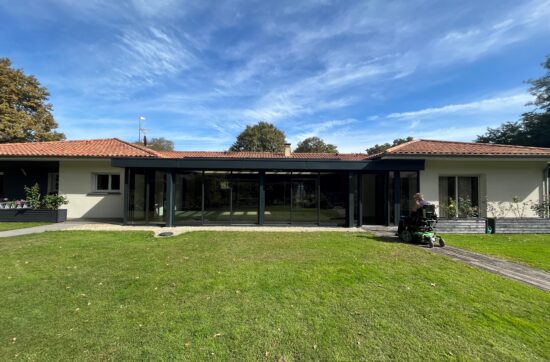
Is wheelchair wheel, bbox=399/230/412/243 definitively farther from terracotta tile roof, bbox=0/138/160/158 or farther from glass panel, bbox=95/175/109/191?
glass panel, bbox=95/175/109/191

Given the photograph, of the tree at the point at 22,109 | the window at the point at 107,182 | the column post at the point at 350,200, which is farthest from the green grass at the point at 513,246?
the tree at the point at 22,109

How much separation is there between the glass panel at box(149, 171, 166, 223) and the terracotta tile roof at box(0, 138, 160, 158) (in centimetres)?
232

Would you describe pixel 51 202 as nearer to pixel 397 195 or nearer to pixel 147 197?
pixel 147 197

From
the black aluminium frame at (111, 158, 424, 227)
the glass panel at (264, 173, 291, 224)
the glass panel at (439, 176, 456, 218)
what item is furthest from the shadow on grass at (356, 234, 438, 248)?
the glass panel at (439, 176, 456, 218)

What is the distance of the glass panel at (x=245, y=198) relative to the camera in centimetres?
1260

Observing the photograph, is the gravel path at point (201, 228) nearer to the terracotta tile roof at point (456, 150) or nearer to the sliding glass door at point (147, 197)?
the sliding glass door at point (147, 197)

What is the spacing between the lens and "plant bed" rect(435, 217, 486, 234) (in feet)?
34.8

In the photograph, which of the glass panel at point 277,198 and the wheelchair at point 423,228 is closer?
the wheelchair at point 423,228

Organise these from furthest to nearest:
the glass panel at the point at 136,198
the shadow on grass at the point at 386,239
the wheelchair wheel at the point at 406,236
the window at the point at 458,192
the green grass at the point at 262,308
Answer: the window at the point at 458,192
the glass panel at the point at 136,198
the wheelchair wheel at the point at 406,236
the shadow on grass at the point at 386,239
the green grass at the point at 262,308

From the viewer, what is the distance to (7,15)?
9.94 metres

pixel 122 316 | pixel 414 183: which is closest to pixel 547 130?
pixel 414 183

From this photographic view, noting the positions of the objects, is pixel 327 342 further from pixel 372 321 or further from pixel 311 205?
pixel 311 205

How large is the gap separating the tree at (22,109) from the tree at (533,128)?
42.7 metres

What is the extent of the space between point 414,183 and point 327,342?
11.5 m
